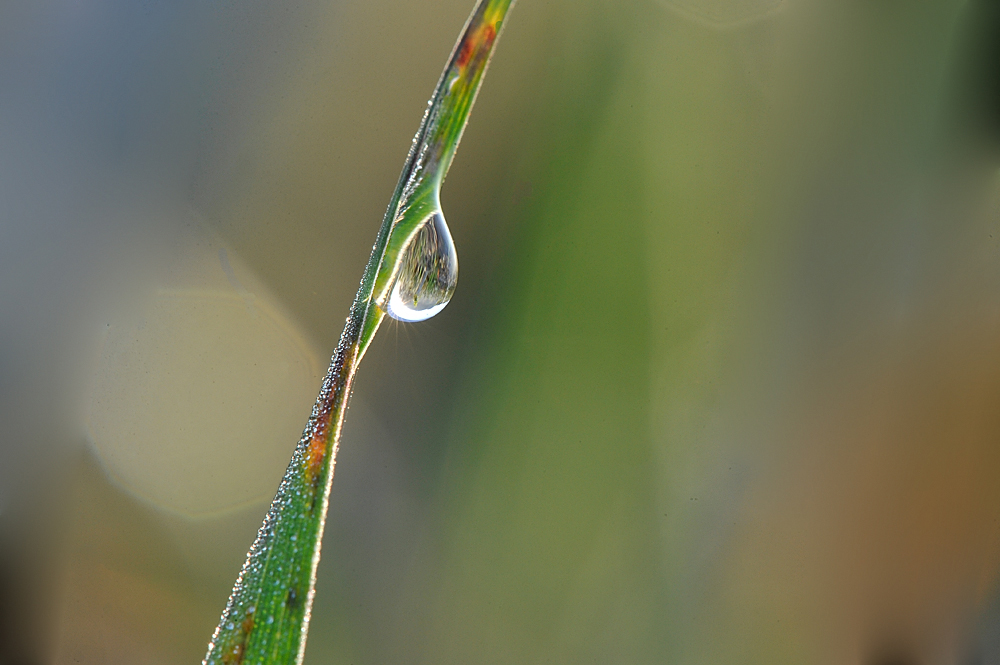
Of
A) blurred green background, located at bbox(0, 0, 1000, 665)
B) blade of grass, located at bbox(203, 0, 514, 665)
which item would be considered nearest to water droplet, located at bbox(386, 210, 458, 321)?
blade of grass, located at bbox(203, 0, 514, 665)

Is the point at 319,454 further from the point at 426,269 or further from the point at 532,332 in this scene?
the point at 532,332

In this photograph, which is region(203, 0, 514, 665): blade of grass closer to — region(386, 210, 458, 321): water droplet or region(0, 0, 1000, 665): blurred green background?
region(386, 210, 458, 321): water droplet

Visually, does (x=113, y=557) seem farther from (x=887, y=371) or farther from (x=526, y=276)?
(x=887, y=371)

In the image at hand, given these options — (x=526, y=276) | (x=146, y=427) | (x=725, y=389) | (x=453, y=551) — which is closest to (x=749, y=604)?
(x=725, y=389)

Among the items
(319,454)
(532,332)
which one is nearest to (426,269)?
(319,454)

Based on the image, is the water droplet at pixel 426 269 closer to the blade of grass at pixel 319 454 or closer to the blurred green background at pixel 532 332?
the blade of grass at pixel 319 454

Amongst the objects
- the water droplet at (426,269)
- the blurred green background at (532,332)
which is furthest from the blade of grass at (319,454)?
the blurred green background at (532,332)
